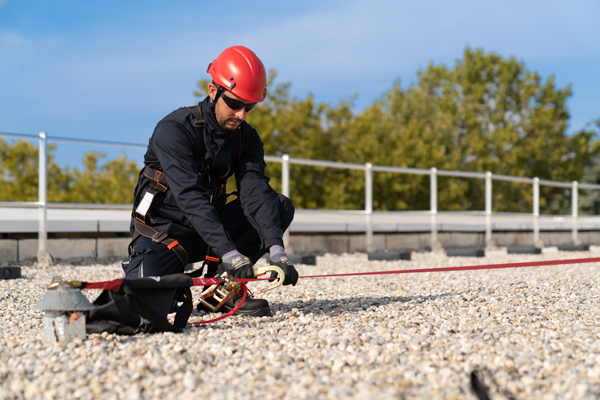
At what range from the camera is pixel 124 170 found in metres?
16.1

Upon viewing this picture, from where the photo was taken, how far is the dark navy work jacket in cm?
253

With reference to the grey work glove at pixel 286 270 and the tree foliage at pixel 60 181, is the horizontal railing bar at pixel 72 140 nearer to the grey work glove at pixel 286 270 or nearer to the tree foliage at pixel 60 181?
the grey work glove at pixel 286 270

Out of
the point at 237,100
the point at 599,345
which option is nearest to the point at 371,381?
the point at 599,345

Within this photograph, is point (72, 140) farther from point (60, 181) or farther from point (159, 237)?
point (60, 181)

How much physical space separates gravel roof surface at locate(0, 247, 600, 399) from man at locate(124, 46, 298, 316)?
37 centimetres

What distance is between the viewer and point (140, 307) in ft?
7.70

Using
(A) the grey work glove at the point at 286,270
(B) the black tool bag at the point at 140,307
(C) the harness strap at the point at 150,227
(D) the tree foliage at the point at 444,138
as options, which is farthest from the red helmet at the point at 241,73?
(D) the tree foliage at the point at 444,138

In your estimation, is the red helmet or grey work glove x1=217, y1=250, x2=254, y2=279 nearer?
grey work glove x1=217, y1=250, x2=254, y2=279

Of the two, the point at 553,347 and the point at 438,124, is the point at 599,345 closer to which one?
the point at 553,347

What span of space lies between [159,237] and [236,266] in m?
0.56

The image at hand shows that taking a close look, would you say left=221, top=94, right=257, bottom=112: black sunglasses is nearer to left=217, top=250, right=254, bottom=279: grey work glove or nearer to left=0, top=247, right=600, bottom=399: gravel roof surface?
left=217, top=250, right=254, bottom=279: grey work glove

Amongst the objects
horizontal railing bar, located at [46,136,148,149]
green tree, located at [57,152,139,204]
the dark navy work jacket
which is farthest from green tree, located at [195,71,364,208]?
the dark navy work jacket

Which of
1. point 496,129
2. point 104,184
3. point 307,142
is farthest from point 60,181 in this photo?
point 496,129

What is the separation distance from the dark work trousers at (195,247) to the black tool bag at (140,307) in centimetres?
5
